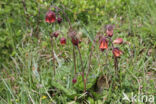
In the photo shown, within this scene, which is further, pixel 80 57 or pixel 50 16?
pixel 50 16

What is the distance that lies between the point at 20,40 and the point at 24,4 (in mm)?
516

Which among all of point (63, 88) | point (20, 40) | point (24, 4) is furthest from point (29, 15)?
point (63, 88)

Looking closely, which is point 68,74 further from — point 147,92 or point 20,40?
point 20,40

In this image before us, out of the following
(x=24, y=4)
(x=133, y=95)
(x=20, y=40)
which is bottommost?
(x=133, y=95)

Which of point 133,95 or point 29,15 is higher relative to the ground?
point 29,15

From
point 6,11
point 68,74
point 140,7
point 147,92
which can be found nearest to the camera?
point 147,92

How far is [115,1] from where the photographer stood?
364 cm

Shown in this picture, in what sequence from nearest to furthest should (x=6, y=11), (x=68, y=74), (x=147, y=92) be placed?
(x=147, y=92) → (x=68, y=74) → (x=6, y=11)

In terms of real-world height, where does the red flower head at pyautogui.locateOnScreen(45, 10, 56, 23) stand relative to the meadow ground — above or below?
above

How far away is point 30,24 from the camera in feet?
11.8

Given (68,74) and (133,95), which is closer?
(133,95)

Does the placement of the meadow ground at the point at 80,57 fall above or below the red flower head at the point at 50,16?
below

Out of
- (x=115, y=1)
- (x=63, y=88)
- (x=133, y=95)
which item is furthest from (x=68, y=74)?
(x=115, y=1)

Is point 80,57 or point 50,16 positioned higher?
point 50,16
